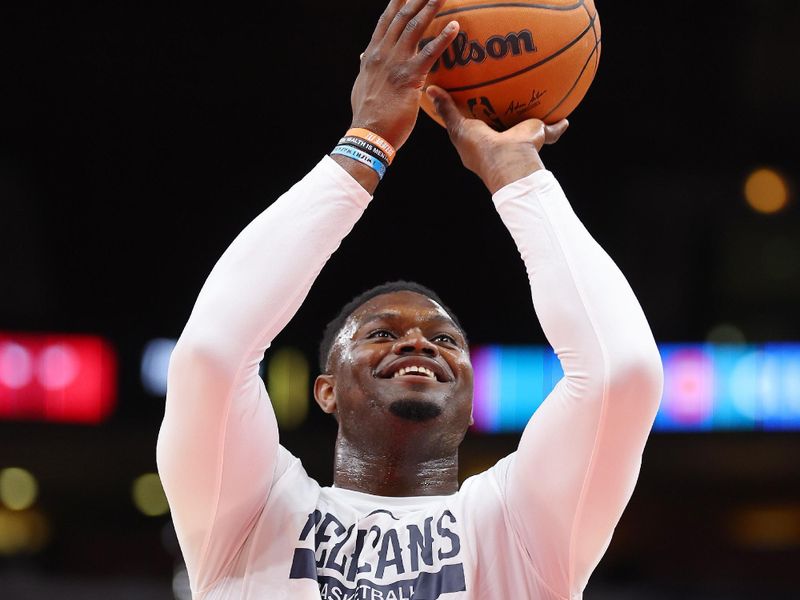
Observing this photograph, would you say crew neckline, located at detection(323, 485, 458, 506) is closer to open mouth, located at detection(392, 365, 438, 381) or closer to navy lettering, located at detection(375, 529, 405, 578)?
navy lettering, located at detection(375, 529, 405, 578)

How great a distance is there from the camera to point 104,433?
11648 millimetres

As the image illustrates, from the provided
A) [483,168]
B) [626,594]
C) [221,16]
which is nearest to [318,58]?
[221,16]

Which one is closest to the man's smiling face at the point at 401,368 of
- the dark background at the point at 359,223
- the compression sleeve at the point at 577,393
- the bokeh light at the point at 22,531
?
the compression sleeve at the point at 577,393

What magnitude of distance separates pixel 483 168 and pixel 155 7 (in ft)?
29.9

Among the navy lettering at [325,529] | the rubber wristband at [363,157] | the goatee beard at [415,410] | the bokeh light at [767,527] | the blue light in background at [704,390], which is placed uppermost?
the rubber wristband at [363,157]

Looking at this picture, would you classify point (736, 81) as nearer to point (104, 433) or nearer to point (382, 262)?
point (382, 262)

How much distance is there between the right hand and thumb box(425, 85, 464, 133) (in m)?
0.12

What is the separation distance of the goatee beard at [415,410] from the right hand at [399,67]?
0.70 meters

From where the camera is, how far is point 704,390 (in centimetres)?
1016

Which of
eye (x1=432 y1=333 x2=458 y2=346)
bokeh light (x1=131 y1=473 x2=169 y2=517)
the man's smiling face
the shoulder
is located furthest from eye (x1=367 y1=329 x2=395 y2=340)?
bokeh light (x1=131 y1=473 x2=169 y2=517)

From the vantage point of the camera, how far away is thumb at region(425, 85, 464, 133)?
9.25ft

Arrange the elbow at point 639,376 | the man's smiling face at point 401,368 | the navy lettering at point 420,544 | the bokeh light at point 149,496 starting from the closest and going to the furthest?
the elbow at point 639,376
the navy lettering at point 420,544
the man's smiling face at point 401,368
the bokeh light at point 149,496

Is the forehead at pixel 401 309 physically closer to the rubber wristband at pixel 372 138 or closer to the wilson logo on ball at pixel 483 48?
the rubber wristband at pixel 372 138

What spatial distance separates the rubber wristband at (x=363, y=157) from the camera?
2.66 meters
